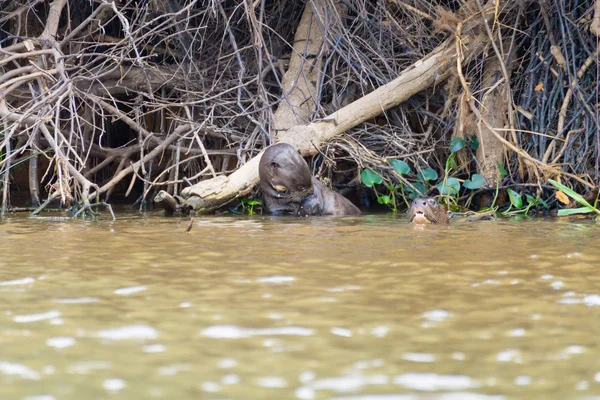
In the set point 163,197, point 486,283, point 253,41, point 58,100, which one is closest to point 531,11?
point 253,41

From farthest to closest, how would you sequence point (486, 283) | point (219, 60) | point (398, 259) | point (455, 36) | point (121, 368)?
point (219, 60), point (455, 36), point (398, 259), point (486, 283), point (121, 368)

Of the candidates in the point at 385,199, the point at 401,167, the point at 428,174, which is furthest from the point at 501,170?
the point at 385,199

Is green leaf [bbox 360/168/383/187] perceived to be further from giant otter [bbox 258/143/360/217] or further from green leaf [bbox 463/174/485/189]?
green leaf [bbox 463/174/485/189]

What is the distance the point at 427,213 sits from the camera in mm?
4559

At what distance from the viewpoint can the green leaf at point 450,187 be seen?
18.2ft

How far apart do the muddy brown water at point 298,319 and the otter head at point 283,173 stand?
62.8 inches

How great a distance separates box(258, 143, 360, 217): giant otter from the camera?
5094 mm

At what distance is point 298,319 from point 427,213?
8.62ft

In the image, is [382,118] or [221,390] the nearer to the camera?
[221,390]

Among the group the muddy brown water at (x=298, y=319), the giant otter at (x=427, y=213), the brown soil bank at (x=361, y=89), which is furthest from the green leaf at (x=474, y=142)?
the muddy brown water at (x=298, y=319)

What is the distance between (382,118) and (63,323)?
4.93 m

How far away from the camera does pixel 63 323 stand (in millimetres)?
1978

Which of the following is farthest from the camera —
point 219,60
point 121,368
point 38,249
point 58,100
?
point 219,60

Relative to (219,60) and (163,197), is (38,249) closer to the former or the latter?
(163,197)
